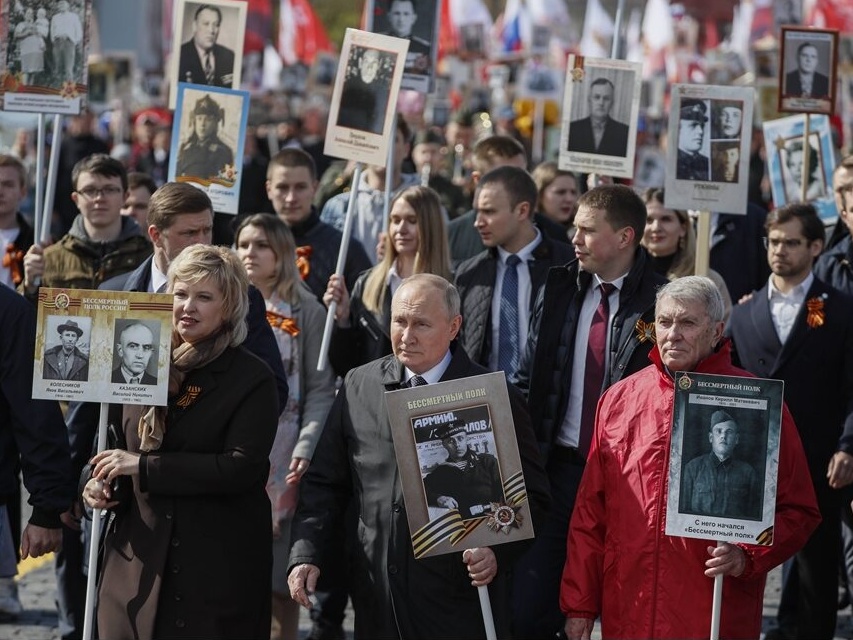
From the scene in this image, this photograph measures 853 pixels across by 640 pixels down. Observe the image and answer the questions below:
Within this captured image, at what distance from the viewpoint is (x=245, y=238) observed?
6785 mm

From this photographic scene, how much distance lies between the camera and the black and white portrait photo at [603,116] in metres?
7.57

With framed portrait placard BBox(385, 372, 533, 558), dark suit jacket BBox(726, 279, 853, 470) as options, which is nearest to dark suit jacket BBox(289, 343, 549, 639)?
framed portrait placard BBox(385, 372, 533, 558)

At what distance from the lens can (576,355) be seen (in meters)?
5.93

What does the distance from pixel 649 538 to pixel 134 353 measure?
1812 millimetres

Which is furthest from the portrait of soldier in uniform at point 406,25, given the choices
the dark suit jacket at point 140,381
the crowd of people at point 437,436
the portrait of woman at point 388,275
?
the dark suit jacket at point 140,381

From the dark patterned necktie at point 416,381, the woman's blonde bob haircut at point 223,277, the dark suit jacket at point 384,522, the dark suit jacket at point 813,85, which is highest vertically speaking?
the dark suit jacket at point 813,85

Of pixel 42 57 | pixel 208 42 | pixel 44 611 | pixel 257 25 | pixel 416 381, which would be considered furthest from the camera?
pixel 257 25

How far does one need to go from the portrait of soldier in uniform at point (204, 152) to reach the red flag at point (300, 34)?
1754cm

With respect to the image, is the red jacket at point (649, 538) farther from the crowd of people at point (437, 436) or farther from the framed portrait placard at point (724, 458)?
the framed portrait placard at point (724, 458)

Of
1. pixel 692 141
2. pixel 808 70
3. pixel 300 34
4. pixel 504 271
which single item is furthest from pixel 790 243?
pixel 300 34

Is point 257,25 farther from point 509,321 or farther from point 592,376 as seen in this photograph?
point 592,376

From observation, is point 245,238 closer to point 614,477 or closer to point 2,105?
point 2,105

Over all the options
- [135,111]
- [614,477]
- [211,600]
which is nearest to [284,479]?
[211,600]

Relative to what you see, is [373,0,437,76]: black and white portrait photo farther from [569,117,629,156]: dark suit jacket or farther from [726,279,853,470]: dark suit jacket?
[726,279,853,470]: dark suit jacket
